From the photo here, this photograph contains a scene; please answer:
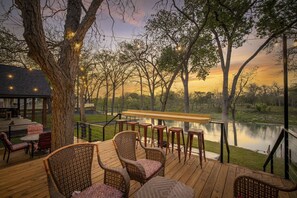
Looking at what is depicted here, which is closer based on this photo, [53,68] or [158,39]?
[53,68]

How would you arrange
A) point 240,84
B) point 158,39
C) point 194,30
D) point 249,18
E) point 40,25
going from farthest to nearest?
point 240,84, point 158,39, point 194,30, point 249,18, point 40,25

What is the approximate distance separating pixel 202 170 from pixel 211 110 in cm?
3127

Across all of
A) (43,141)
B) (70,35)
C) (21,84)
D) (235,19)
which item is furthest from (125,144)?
(21,84)

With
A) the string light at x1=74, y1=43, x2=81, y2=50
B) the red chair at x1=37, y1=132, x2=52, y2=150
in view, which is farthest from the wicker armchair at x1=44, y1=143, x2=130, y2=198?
the red chair at x1=37, y1=132, x2=52, y2=150

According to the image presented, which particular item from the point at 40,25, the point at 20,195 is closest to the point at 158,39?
the point at 40,25

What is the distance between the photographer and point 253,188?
5.75ft

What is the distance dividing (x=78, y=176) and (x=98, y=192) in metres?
0.34

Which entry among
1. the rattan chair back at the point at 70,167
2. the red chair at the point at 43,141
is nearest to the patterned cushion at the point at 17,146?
the red chair at the point at 43,141

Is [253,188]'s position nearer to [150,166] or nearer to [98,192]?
[150,166]

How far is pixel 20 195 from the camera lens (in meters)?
2.44

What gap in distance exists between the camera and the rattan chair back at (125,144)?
7.93 ft

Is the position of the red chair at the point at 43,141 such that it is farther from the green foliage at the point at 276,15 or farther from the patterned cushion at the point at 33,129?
the green foliage at the point at 276,15

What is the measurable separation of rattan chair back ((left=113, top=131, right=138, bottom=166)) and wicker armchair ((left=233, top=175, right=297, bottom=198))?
5.41 ft

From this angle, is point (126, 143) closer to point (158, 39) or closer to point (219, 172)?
point (219, 172)
